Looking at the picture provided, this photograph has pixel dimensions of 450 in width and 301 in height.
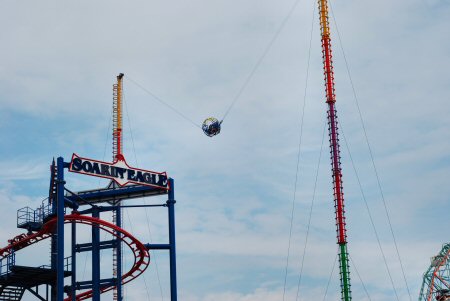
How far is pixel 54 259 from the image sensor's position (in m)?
61.9

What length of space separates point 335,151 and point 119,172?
1858 centimetres

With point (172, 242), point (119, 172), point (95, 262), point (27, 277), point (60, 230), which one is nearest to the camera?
point (60, 230)

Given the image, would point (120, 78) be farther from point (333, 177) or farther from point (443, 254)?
point (443, 254)

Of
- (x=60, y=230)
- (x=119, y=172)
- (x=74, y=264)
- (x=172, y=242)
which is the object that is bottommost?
(x=74, y=264)

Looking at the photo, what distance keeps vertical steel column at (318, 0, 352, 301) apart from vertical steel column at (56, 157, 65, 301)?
23.1 metres

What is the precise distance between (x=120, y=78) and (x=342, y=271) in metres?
43.2

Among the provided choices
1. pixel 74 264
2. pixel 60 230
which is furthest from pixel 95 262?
pixel 60 230

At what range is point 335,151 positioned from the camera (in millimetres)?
66938

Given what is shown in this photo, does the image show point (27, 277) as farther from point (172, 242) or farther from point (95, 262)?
point (172, 242)

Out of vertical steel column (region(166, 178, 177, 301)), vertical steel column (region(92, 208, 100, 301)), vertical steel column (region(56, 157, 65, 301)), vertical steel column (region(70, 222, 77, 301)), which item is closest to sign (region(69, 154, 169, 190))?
vertical steel column (region(166, 178, 177, 301))

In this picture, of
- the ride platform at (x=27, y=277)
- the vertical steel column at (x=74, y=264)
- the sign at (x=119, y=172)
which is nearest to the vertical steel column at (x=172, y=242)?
the sign at (x=119, y=172)

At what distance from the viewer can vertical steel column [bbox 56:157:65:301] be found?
52.2 metres

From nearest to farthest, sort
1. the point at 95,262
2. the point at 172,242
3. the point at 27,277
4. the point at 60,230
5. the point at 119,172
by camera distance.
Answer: the point at 60,230, the point at 27,277, the point at 119,172, the point at 172,242, the point at 95,262

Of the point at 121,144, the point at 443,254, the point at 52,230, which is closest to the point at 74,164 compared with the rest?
the point at 52,230
